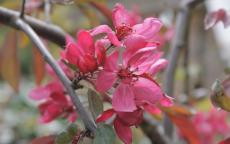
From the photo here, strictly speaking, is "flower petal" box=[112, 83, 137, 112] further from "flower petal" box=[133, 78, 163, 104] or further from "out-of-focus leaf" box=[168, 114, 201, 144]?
"out-of-focus leaf" box=[168, 114, 201, 144]

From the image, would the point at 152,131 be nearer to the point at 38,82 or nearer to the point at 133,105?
the point at 38,82

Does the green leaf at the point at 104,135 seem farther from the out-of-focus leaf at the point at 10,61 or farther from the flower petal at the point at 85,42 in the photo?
A: the out-of-focus leaf at the point at 10,61

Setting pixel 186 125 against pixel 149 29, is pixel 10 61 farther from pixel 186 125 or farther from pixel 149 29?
pixel 149 29

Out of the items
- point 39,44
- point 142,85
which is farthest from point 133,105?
point 39,44

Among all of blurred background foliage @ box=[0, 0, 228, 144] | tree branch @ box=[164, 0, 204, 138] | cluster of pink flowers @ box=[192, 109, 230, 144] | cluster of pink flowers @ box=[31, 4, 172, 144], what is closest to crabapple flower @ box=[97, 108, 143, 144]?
cluster of pink flowers @ box=[31, 4, 172, 144]

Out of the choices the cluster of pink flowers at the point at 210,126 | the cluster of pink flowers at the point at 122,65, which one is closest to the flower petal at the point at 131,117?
the cluster of pink flowers at the point at 122,65

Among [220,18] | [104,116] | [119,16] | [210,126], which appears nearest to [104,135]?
[104,116]

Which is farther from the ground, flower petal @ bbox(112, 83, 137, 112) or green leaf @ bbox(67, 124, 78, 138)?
flower petal @ bbox(112, 83, 137, 112)
